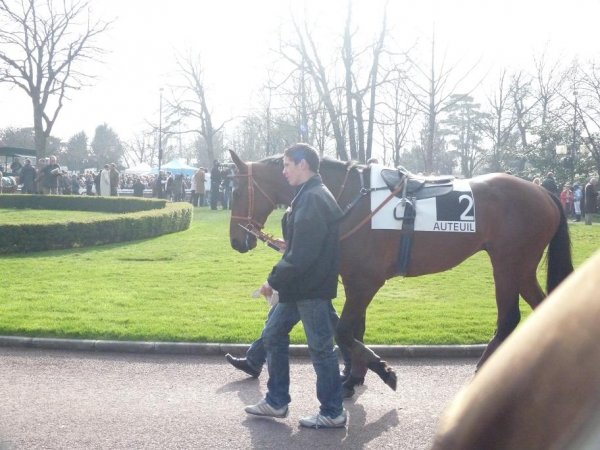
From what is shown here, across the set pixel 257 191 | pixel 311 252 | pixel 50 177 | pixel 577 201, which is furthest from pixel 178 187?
pixel 311 252

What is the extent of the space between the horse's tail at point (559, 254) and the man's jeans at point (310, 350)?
8.20 ft

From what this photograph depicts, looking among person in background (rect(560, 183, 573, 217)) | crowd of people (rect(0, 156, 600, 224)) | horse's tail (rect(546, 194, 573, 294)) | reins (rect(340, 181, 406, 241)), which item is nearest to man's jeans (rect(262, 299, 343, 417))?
reins (rect(340, 181, 406, 241))

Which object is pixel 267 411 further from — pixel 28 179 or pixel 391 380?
pixel 28 179

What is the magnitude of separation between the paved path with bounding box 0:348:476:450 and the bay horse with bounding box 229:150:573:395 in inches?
19.5

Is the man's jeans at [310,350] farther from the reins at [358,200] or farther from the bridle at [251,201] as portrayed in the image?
the bridle at [251,201]

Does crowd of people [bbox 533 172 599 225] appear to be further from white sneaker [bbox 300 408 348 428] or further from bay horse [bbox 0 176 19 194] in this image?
bay horse [bbox 0 176 19 194]

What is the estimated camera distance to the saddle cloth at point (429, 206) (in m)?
6.09

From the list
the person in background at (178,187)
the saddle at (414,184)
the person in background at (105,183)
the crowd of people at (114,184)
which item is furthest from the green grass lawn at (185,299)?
the person in background at (178,187)

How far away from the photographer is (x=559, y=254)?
6770mm

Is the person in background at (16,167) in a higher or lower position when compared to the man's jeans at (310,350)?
higher

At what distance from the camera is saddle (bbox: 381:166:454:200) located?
20.3ft

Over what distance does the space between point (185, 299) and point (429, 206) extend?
504cm

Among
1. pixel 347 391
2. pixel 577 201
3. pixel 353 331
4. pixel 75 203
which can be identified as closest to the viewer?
pixel 353 331

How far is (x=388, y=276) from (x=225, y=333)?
7.87ft
